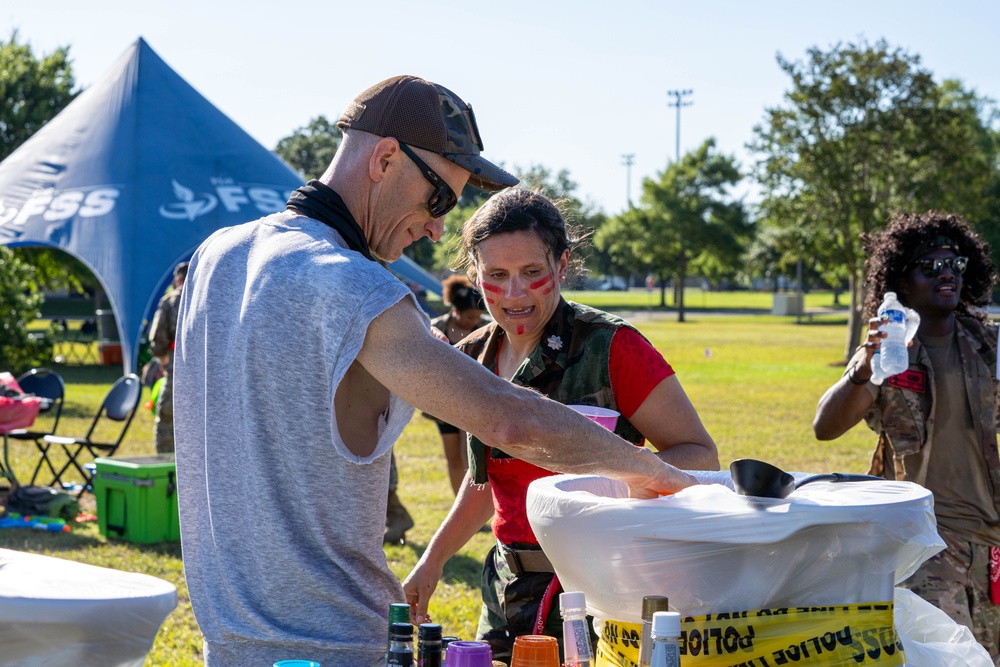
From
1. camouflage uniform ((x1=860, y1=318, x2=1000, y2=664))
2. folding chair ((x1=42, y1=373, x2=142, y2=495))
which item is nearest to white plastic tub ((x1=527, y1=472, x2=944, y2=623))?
camouflage uniform ((x1=860, y1=318, x2=1000, y2=664))

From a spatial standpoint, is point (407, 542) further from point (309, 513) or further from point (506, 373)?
point (309, 513)

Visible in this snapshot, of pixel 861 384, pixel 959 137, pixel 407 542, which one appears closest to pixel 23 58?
pixel 959 137

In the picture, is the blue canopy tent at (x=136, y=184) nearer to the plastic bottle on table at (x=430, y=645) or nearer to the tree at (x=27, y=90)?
the plastic bottle on table at (x=430, y=645)

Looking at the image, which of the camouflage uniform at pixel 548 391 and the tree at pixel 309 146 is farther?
the tree at pixel 309 146

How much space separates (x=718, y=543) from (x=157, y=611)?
99 centimetres

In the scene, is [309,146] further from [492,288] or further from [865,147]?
[492,288]

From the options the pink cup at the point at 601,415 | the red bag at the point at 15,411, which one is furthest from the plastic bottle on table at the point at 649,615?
the red bag at the point at 15,411

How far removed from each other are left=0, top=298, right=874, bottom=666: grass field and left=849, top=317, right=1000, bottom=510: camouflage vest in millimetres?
2581

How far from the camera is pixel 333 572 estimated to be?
1.84m

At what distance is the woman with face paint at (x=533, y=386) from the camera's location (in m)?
2.77

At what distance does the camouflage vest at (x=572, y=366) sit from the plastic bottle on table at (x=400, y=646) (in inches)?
43.7

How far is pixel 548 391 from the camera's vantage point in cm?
286

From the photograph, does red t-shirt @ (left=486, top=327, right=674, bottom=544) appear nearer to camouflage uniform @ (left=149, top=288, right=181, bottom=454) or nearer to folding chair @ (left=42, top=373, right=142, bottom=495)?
camouflage uniform @ (left=149, top=288, right=181, bottom=454)

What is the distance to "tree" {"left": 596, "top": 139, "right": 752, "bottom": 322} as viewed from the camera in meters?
46.3
